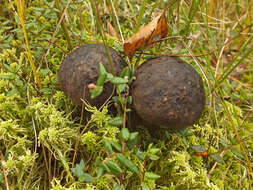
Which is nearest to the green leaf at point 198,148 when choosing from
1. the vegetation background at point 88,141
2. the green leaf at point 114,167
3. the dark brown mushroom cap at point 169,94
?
the vegetation background at point 88,141

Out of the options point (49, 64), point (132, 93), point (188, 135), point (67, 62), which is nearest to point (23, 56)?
point (49, 64)

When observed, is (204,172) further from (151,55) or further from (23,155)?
(23,155)

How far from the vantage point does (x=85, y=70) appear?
1.52 meters

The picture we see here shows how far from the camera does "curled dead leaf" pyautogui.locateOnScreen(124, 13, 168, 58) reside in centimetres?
157

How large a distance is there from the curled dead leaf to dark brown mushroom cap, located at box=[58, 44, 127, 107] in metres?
0.10

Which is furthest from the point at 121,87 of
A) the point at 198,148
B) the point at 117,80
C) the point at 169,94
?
the point at 198,148

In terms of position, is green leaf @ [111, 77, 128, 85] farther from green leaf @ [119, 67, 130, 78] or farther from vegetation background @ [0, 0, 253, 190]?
vegetation background @ [0, 0, 253, 190]

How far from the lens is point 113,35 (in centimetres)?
257

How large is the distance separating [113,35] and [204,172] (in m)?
1.57

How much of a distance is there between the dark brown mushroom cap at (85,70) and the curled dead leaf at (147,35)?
101 millimetres

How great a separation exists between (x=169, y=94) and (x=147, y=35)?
0.42 metres

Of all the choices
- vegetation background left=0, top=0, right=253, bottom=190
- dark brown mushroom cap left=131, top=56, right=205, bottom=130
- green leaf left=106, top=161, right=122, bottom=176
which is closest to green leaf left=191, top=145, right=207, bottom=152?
vegetation background left=0, top=0, right=253, bottom=190

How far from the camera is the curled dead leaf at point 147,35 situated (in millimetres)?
1567

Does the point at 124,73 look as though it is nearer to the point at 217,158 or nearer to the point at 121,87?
the point at 121,87
